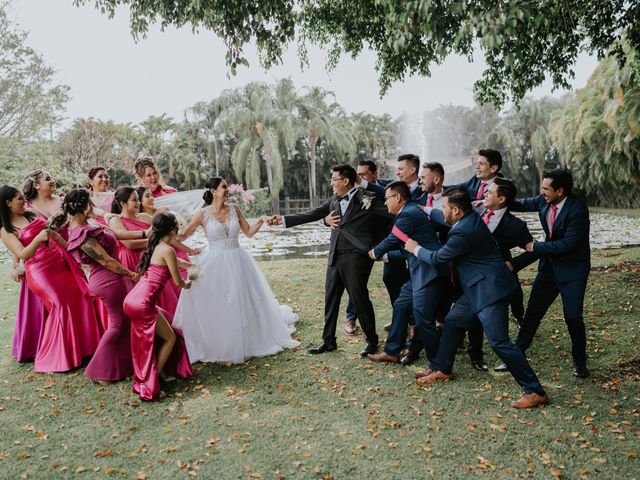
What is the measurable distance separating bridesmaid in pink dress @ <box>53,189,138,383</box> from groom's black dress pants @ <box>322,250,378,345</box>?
7.46 feet

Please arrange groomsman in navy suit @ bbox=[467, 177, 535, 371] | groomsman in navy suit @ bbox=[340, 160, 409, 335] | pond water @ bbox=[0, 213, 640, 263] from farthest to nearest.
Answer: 1. pond water @ bbox=[0, 213, 640, 263]
2. groomsman in navy suit @ bbox=[340, 160, 409, 335]
3. groomsman in navy suit @ bbox=[467, 177, 535, 371]

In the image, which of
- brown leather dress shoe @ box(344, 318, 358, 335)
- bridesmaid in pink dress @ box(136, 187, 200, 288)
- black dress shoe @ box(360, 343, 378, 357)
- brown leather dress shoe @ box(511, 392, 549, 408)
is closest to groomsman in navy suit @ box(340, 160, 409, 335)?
brown leather dress shoe @ box(344, 318, 358, 335)

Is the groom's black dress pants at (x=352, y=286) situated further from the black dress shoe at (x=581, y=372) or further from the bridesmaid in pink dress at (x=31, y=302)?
the bridesmaid in pink dress at (x=31, y=302)

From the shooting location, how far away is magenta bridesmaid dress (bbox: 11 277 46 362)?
6262mm

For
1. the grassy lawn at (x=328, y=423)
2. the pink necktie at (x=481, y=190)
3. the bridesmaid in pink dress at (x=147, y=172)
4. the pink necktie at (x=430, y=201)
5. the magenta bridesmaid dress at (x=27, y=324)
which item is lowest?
the grassy lawn at (x=328, y=423)

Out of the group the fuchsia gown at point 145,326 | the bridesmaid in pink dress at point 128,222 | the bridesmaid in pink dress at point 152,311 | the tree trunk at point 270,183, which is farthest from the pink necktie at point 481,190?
the tree trunk at point 270,183

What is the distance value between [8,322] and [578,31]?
1001 cm

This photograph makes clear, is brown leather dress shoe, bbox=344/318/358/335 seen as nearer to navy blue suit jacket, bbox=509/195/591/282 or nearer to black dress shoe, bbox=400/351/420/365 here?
black dress shoe, bbox=400/351/420/365

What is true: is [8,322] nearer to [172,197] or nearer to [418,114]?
[172,197]

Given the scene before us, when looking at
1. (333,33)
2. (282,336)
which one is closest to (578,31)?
(333,33)

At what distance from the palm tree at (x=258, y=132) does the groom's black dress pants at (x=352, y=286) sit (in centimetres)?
3382

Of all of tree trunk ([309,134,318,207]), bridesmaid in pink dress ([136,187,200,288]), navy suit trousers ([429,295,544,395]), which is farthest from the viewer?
tree trunk ([309,134,318,207])

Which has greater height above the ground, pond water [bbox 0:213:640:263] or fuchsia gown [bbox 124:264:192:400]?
fuchsia gown [bbox 124:264:192:400]

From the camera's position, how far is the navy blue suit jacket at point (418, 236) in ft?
17.6
